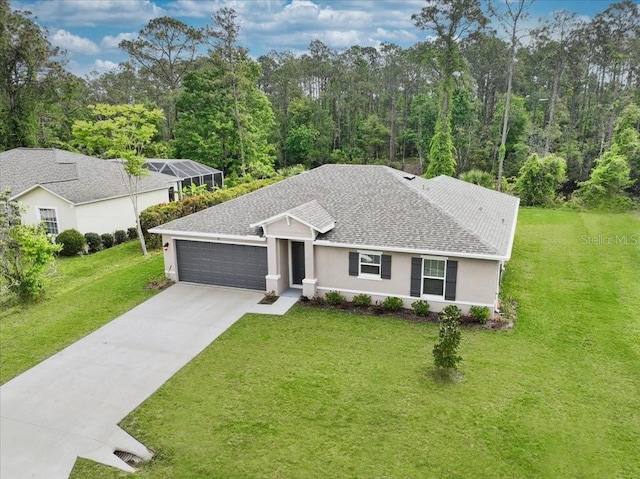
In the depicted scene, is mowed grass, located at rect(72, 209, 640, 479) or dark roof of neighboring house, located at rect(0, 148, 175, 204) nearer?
mowed grass, located at rect(72, 209, 640, 479)

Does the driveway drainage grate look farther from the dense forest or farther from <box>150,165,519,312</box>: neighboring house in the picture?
the dense forest

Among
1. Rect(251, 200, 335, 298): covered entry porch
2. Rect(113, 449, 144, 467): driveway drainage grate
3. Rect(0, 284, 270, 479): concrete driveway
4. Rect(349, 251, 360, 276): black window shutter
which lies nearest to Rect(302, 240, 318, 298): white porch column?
Rect(251, 200, 335, 298): covered entry porch

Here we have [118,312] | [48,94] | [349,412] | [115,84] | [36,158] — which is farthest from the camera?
[115,84]

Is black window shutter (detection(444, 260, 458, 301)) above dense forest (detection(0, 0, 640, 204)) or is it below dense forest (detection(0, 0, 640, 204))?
below

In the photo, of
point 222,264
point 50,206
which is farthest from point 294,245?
point 50,206

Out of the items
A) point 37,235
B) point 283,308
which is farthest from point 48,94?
point 283,308

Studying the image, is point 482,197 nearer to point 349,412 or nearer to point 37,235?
point 349,412
